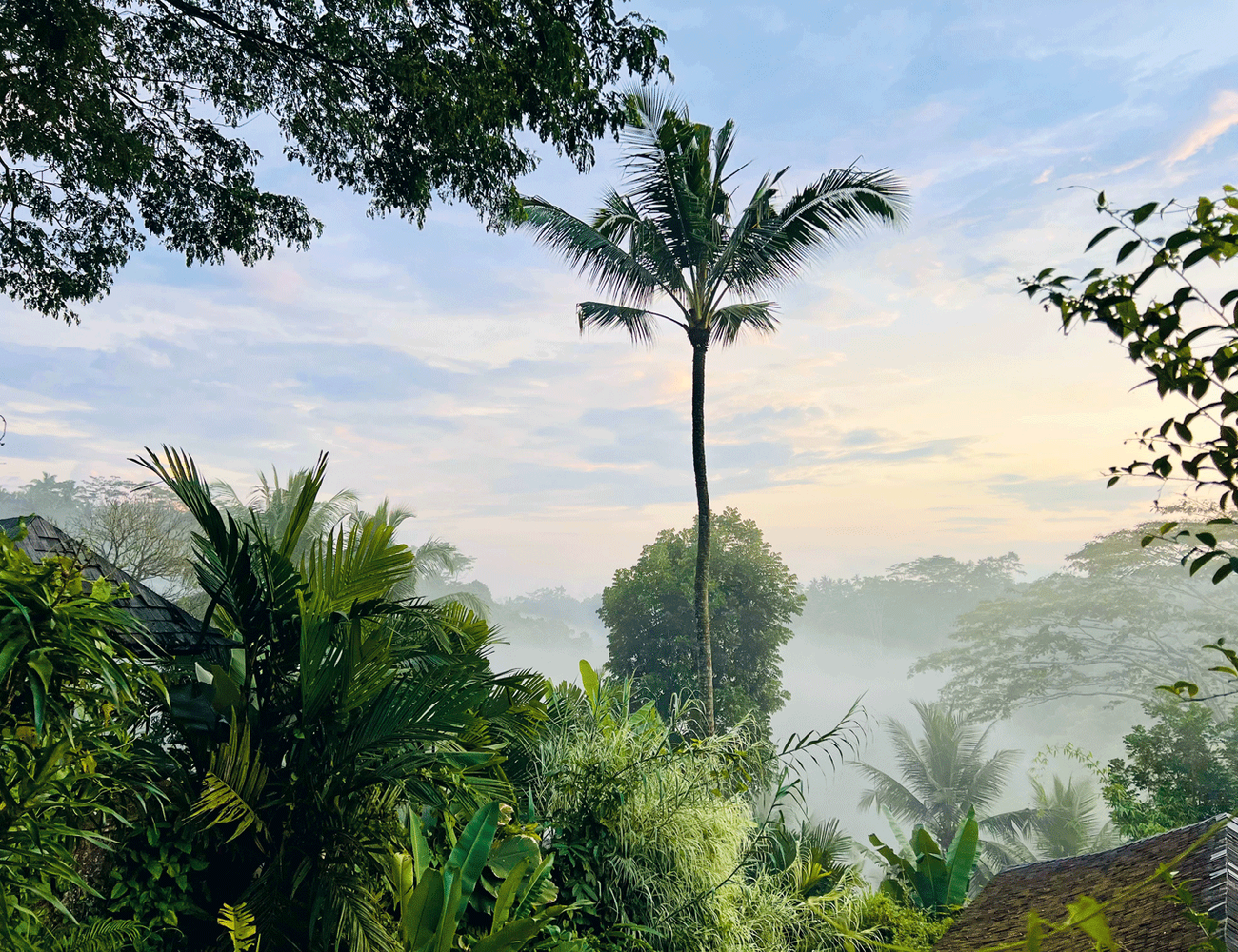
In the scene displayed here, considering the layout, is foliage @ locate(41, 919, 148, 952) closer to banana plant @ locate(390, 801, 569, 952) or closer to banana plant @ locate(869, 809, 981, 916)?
banana plant @ locate(390, 801, 569, 952)

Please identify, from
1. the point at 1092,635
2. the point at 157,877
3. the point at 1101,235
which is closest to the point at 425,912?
the point at 157,877

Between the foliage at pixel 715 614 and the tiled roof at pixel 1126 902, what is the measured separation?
491 inches

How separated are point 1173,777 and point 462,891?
15.2m

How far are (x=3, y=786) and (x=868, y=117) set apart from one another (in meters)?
13.0

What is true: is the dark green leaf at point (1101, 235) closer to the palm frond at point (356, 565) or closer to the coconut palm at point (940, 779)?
the palm frond at point (356, 565)

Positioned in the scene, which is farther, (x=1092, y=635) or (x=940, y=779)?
(x=1092, y=635)

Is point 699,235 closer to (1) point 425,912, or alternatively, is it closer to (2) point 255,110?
(2) point 255,110

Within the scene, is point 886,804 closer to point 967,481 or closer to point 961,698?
point 961,698

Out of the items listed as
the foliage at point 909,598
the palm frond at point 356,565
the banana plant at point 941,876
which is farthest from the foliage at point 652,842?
the foliage at point 909,598

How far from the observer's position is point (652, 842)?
5844mm

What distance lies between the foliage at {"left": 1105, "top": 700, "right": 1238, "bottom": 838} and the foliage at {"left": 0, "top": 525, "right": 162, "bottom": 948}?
1589cm

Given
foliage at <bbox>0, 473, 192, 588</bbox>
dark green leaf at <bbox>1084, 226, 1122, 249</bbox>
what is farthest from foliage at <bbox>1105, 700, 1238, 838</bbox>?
foliage at <bbox>0, 473, 192, 588</bbox>

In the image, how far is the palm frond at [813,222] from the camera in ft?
37.4

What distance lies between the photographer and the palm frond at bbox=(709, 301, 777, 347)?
1220cm
